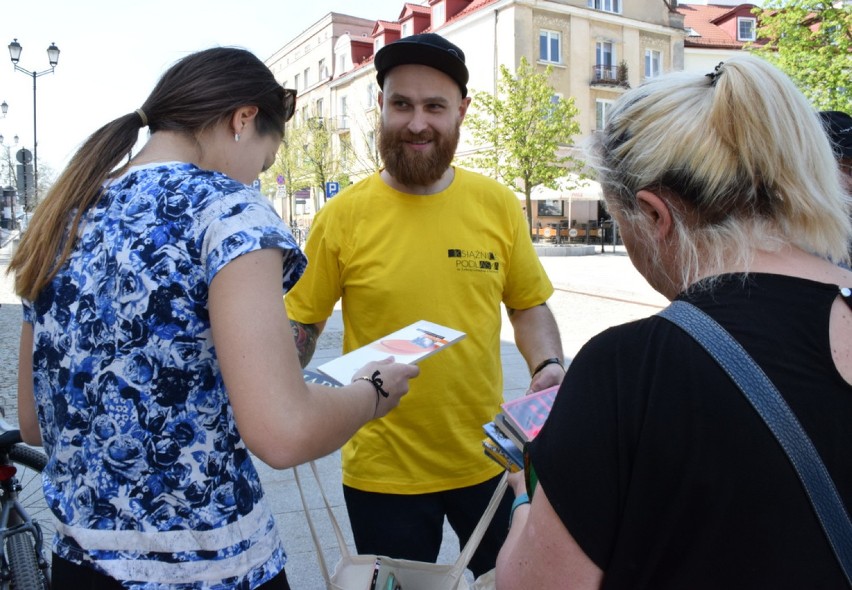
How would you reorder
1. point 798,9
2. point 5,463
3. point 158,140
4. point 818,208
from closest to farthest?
1. point 818,208
2. point 158,140
3. point 5,463
4. point 798,9

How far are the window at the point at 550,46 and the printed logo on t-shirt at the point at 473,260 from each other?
101 feet

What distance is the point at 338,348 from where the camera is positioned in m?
8.64

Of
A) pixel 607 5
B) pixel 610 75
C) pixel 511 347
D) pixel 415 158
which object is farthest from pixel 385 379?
pixel 607 5

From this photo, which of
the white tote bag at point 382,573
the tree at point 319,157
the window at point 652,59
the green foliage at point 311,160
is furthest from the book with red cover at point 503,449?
the window at point 652,59

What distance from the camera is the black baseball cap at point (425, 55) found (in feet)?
7.80

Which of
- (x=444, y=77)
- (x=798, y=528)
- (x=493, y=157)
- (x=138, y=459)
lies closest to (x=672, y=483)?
(x=798, y=528)

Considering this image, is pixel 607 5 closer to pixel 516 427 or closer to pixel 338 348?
pixel 338 348

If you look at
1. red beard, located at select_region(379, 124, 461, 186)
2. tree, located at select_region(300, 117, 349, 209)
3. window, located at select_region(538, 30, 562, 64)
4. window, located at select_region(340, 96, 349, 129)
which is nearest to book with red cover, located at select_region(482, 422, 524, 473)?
red beard, located at select_region(379, 124, 461, 186)

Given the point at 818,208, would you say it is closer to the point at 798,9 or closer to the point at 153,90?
the point at 153,90

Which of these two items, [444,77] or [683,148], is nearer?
[683,148]

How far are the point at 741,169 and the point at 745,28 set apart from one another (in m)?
45.5

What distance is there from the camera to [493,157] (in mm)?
25297

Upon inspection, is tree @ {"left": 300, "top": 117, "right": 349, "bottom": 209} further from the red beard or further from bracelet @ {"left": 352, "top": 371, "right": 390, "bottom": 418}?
bracelet @ {"left": 352, "top": 371, "right": 390, "bottom": 418}

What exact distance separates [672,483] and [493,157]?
24903mm
